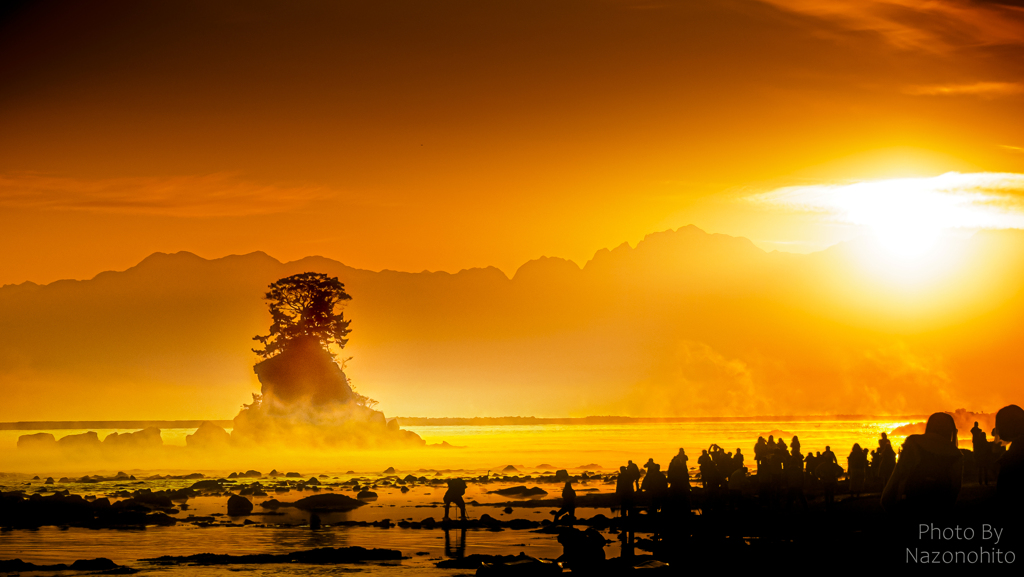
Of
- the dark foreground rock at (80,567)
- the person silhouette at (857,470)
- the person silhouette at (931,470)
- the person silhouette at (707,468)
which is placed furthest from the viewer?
the person silhouette at (857,470)

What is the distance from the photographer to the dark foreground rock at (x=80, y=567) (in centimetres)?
2633

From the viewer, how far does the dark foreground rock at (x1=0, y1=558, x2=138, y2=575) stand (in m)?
26.3

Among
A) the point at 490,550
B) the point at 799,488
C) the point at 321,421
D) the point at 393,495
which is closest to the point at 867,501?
the point at 799,488

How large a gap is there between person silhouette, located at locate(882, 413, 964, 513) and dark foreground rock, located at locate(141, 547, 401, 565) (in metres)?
19.7

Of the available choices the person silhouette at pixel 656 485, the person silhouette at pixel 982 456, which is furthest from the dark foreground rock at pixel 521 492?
the person silhouette at pixel 982 456

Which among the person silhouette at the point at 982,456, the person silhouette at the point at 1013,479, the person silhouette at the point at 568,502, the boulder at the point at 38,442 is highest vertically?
the person silhouette at the point at 1013,479

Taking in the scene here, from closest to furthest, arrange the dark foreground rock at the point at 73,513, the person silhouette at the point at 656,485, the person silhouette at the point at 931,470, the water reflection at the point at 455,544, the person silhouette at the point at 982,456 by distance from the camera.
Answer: the person silhouette at the point at 931,470 → the water reflection at the point at 455,544 → the person silhouette at the point at 656,485 → the person silhouette at the point at 982,456 → the dark foreground rock at the point at 73,513

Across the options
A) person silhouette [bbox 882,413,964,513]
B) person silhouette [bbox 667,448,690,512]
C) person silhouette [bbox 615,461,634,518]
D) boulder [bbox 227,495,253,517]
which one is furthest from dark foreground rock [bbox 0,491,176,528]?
person silhouette [bbox 882,413,964,513]

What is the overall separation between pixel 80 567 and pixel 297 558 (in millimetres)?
6568

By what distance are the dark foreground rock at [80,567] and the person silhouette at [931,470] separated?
74.7 ft

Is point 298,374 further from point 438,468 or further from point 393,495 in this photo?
point 393,495

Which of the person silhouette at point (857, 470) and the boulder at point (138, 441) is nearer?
the person silhouette at point (857, 470)

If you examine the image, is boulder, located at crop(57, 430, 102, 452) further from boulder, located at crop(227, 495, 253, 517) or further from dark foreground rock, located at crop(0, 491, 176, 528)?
boulder, located at crop(227, 495, 253, 517)

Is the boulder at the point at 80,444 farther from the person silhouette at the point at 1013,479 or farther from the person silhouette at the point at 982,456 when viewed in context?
the person silhouette at the point at 1013,479
